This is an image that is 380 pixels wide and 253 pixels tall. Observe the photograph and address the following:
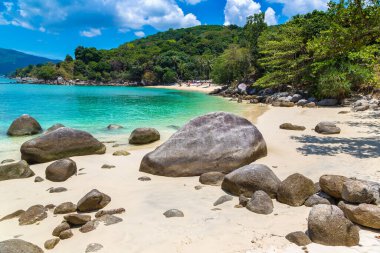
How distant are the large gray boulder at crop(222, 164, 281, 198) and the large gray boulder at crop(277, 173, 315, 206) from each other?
0.24 metres

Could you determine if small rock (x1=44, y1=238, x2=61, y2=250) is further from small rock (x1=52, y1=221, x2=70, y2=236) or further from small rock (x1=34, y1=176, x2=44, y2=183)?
small rock (x1=34, y1=176, x2=44, y2=183)

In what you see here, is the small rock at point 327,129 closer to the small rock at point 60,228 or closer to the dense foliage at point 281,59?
the dense foliage at point 281,59

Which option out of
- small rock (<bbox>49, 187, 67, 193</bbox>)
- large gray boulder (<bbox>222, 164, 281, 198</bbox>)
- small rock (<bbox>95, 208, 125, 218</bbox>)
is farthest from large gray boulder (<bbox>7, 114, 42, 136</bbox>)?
large gray boulder (<bbox>222, 164, 281, 198</bbox>)

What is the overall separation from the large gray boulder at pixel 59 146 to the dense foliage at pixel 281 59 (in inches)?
348

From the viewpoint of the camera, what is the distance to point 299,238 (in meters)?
4.26

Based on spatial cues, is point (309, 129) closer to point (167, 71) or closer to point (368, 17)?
point (368, 17)

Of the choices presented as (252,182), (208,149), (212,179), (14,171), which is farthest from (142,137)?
(252,182)

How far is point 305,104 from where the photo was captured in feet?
86.1

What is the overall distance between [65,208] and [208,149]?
402cm

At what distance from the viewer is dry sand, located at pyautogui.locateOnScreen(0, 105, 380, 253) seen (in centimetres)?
441

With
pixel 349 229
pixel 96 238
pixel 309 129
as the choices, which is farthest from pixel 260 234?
pixel 309 129

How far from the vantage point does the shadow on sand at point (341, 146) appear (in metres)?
9.20

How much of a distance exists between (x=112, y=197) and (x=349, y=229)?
15.4ft

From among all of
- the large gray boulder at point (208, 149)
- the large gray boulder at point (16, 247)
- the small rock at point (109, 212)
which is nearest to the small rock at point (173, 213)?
the small rock at point (109, 212)
